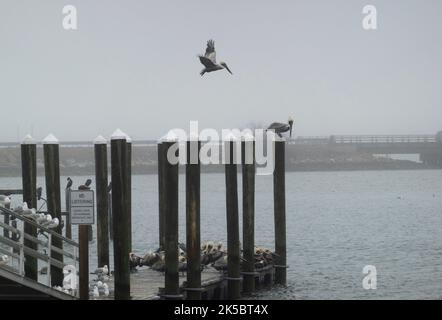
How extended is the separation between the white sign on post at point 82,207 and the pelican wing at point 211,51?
874cm

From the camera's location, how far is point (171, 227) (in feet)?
75.8

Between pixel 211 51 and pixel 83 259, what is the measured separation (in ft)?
29.1

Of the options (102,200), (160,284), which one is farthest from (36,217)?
(160,284)

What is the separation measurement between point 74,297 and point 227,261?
6730 millimetres

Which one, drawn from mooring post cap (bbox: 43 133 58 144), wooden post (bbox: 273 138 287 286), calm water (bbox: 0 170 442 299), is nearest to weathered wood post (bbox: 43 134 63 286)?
mooring post cap (bbox: 43 133 58 144)

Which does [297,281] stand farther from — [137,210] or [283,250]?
[137,210]

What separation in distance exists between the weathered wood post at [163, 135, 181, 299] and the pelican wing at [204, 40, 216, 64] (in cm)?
436

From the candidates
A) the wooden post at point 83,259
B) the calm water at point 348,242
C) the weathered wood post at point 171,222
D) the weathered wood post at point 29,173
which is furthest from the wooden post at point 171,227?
the calm water at point 348,242

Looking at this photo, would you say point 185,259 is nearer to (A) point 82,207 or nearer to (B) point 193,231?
(B) point 193,231

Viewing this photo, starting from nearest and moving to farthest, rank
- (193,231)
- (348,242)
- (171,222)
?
(171,222) → (193,231) → (348,242)

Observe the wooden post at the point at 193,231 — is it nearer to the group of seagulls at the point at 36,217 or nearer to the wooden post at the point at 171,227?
the wooden post at the point at 171,227

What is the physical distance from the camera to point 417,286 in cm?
3412

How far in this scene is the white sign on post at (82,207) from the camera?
1930cm

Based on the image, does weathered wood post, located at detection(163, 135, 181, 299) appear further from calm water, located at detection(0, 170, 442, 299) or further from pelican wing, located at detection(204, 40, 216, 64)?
calm water, located at detection(0, 170, 442, 299)
